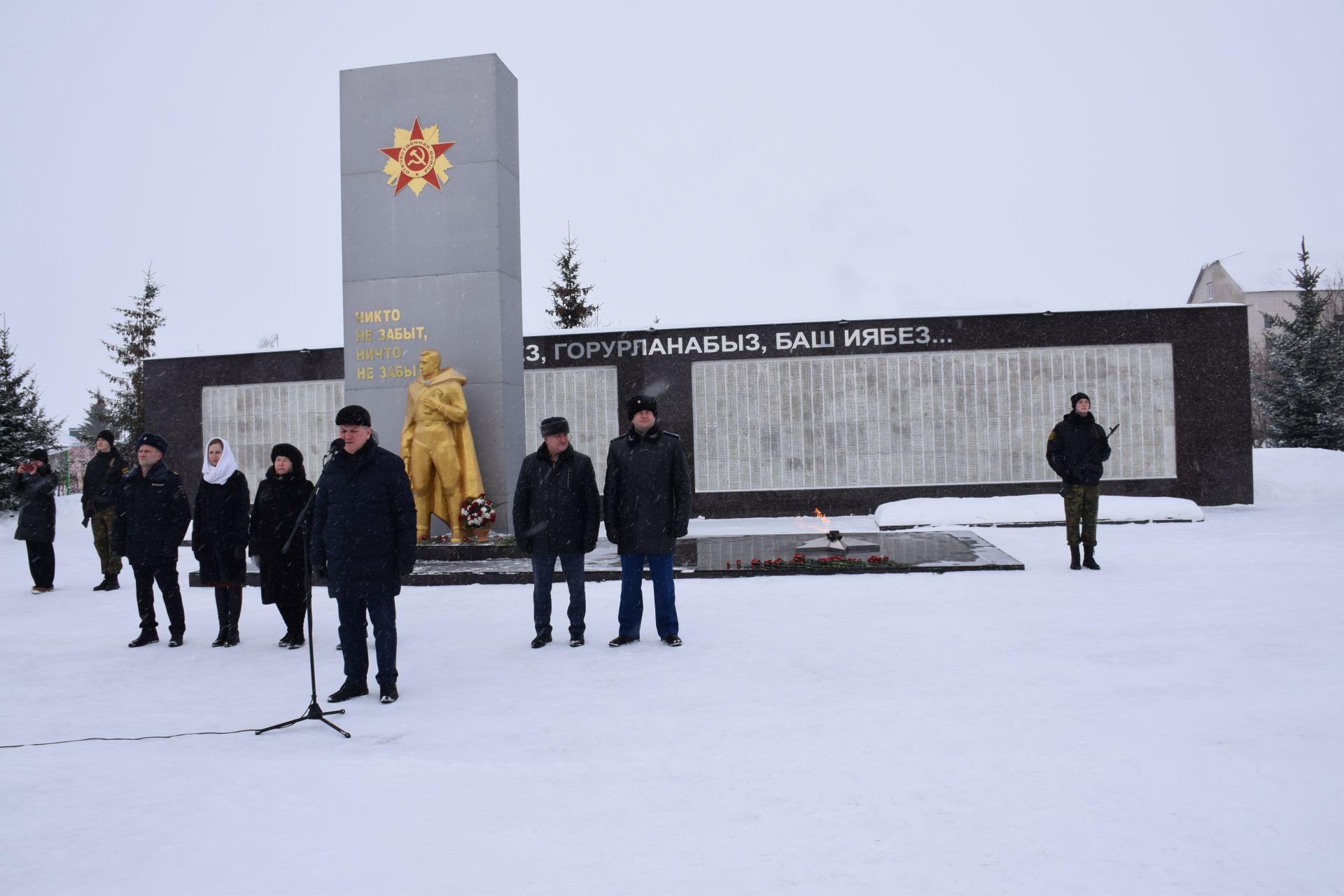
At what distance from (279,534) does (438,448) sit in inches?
199

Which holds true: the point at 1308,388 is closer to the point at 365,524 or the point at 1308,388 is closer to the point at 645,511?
the point at 645,511

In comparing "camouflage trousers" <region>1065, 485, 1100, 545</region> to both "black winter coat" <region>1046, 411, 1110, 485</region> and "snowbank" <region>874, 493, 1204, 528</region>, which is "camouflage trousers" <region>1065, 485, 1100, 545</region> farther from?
"snowbank" <region>874, 493, 1204, 528</region>

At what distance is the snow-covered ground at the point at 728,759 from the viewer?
10.6ft

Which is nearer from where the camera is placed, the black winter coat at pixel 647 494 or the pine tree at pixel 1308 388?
the black winter coat at pixel 647 494

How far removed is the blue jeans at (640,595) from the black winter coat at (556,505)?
345mm

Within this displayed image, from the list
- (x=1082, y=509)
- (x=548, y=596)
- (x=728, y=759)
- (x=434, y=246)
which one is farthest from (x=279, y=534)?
(x=1082, y=509)

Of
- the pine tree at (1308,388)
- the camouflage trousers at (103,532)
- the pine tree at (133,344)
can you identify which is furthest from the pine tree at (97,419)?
the pine tree at (1308,388)

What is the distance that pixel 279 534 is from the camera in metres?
7.39

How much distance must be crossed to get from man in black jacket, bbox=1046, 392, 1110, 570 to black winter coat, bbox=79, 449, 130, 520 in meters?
10.8

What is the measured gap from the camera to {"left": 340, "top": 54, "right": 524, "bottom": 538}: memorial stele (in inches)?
518

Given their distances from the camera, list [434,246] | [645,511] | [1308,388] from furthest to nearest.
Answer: [1308,388]
[434,246]
[645,511]

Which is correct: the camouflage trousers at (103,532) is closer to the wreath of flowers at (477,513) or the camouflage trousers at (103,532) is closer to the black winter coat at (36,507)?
the black winter coat at (36,507)

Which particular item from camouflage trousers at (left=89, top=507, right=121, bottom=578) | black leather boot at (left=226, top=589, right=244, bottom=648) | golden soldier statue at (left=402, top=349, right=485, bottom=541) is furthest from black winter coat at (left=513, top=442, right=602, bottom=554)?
camouflage trousers at (left=89, top=507, right=121, bottom=578)

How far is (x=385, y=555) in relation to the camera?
5.74m
